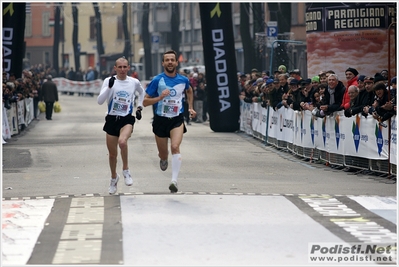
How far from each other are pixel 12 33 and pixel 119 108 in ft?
54.4

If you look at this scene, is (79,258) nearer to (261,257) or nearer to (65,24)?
(261,257)

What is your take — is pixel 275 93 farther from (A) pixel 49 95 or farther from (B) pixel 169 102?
(A) pixel 49 95

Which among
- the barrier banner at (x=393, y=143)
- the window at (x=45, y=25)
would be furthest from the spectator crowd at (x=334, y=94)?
the window at (x=45, y=25)

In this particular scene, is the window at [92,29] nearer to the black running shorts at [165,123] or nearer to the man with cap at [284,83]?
the man with cap at [284,83]

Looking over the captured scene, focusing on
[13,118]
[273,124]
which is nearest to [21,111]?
[13,118]

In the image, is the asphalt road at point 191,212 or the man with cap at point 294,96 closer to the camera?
the asphalt road at point 191,212

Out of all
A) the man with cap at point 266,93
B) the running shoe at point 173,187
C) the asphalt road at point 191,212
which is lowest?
the asphalt road at point 191,212

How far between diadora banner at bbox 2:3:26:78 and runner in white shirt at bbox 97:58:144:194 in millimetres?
16296

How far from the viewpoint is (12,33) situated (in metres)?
29.1

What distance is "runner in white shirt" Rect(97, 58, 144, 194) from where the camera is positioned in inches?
520

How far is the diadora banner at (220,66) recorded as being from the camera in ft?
93.4

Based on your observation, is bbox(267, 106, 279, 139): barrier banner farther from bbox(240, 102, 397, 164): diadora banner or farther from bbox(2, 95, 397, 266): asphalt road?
bbox(2, 95, 397, 266): asphalt road

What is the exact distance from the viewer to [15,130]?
2905 centimetres

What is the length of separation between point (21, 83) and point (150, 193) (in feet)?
60.8
